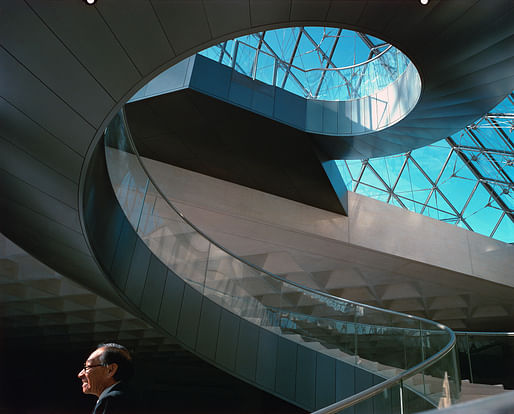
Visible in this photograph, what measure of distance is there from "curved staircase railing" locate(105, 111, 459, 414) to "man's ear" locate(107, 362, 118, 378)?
4043 mm

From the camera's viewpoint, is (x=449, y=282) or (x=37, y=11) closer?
(x=37, y=11)

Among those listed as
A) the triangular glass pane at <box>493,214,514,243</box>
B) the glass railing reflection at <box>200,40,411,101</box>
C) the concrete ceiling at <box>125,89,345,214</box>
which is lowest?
the concrete ceiling at <box>125,89,345,214</box>

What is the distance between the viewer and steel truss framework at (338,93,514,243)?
68.5 feet

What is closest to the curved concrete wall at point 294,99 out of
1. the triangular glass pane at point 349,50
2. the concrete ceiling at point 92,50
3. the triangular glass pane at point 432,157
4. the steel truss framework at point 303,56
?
the steel truss framework at point 303,56

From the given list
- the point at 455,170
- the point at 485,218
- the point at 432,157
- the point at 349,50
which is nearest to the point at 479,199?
the point at 485,218

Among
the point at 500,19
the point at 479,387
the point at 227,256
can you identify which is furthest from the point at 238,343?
the point at 500,19

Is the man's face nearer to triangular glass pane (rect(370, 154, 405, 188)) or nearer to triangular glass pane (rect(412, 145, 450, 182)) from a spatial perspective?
triangular glass pane (rect(370, 154, 405, 188))

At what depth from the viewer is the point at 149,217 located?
8.07 meters

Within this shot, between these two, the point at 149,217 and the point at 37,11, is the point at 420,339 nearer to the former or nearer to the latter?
the point at 149,217

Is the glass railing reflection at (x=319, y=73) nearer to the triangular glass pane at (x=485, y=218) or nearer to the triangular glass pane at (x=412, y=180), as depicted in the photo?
the triangular glass pane at (x=412, y=180)

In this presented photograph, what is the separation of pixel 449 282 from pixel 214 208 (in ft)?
35.7

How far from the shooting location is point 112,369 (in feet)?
11.4

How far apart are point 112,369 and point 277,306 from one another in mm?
6680

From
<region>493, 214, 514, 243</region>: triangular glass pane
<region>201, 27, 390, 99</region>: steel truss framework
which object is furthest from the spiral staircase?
<region>493, 214, 514, 243</region>: triangular glass pane
